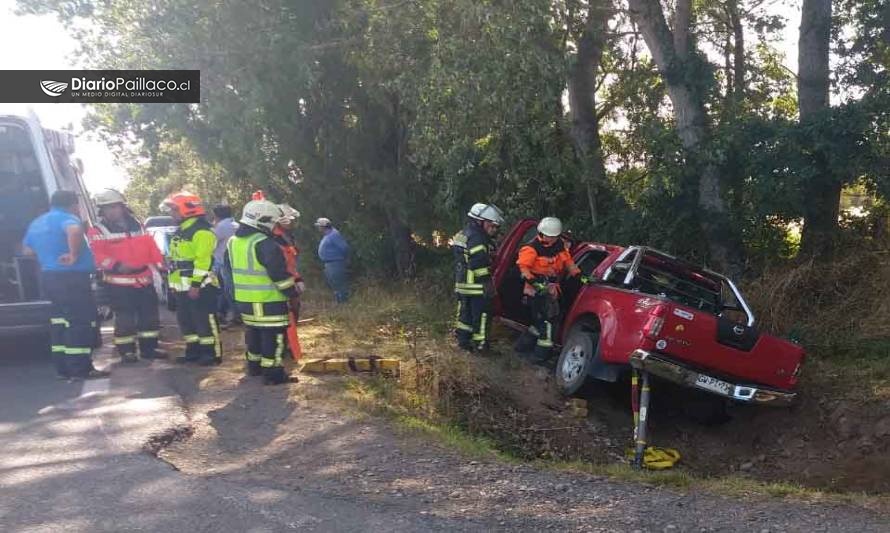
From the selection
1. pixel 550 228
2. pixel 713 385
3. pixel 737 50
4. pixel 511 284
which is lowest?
pixel 713 385

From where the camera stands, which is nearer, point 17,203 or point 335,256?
point 17,203

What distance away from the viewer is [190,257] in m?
7.95

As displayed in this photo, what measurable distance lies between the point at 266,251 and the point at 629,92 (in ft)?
25.2

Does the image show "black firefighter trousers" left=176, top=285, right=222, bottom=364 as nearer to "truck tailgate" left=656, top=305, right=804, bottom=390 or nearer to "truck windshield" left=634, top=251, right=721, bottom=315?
"truck windshield" left=634, top=251, right=721, bottom=315

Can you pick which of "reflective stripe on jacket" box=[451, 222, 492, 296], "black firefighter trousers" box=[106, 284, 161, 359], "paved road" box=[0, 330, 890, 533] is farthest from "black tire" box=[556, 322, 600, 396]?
"black firefighter trousers" box=[106, 284, 161, 359]

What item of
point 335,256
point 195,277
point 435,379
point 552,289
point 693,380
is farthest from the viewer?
point 335,256

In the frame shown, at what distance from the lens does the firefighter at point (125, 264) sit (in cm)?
807

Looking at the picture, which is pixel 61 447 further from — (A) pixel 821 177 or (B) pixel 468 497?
(A) pixel 821 177

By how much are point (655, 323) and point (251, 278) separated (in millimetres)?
3683

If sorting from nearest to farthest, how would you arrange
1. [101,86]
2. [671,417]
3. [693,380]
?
[693,380], [671,417], [101,86]

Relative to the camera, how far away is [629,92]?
1240 cm

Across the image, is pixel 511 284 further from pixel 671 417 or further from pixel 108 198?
pixel 108 198

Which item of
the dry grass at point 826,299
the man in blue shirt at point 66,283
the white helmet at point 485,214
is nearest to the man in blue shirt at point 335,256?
the white helmet at point 485,214

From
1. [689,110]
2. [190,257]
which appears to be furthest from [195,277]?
[689,110]
